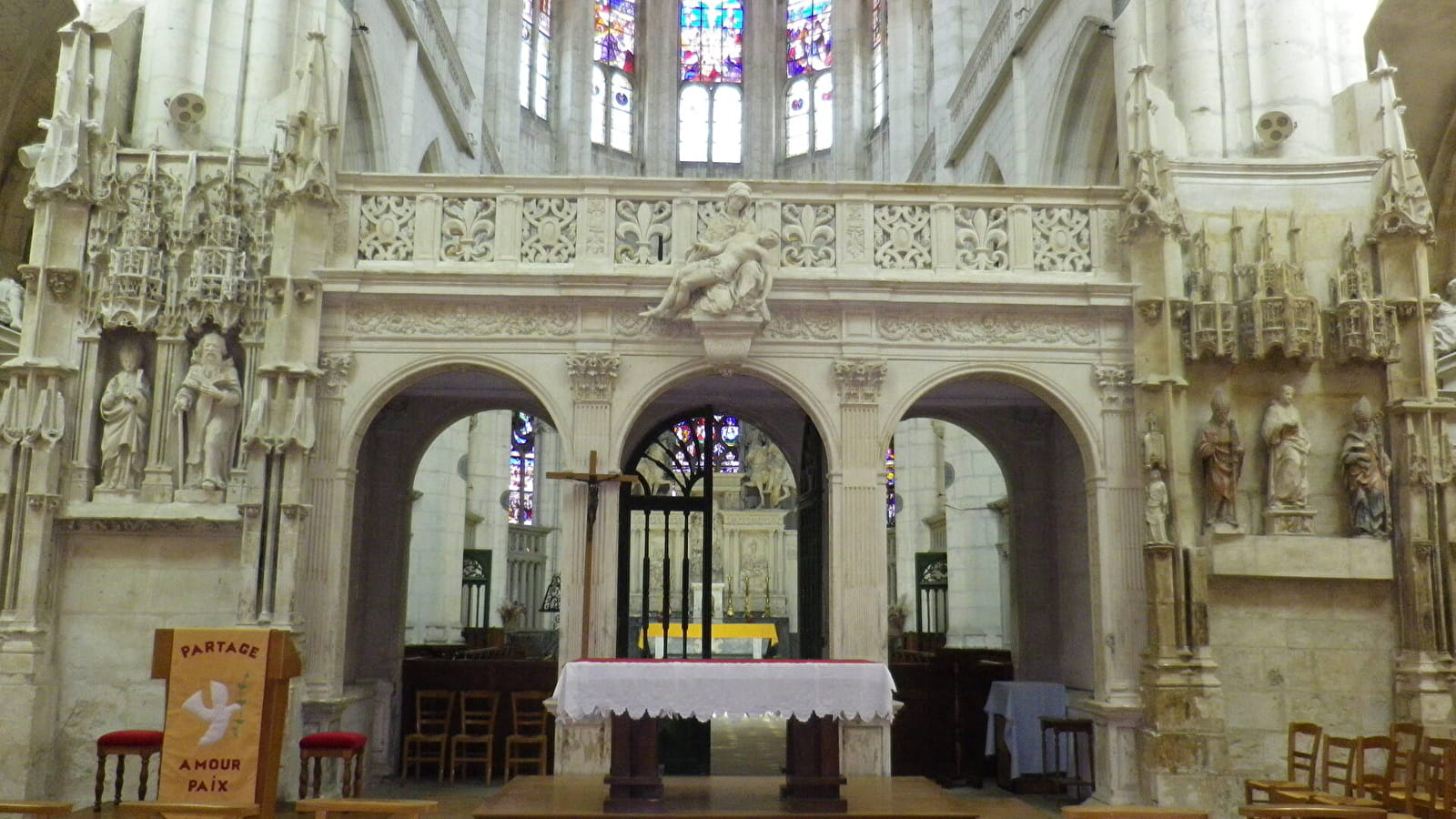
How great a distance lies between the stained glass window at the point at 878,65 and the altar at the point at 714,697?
21.8m

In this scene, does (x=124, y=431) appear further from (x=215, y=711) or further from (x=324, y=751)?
(x=215, y=711)

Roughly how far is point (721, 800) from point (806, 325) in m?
4.66

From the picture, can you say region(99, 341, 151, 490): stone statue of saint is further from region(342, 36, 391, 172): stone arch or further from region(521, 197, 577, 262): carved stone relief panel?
region(342, 36, 391, 172): stone arch

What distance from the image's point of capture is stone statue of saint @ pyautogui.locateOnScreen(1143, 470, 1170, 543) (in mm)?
10953

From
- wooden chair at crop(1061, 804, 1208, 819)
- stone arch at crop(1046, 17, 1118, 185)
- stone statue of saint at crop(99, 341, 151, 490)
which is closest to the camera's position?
wooden chair at crop(1061, 804, 1208, 819)

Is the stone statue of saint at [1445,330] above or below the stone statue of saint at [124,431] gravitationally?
above

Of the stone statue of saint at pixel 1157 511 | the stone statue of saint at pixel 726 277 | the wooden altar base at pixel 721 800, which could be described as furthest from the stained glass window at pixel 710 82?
the wooden altar base at pixel 721 800

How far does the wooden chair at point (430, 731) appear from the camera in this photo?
1306 cm

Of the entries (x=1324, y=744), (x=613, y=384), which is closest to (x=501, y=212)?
(x=613, y=384)

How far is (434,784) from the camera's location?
504 inches

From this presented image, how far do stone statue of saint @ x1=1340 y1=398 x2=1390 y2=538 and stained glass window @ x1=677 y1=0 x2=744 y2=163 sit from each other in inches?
920

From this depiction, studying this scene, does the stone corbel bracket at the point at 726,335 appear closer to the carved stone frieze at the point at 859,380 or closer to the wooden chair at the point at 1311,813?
the carved stone frieze at the point at 859,380

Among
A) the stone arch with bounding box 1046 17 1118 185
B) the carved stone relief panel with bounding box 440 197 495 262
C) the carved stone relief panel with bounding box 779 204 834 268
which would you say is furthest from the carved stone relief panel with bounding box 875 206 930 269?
the stone arch with bounding box 1046 17 1118 185

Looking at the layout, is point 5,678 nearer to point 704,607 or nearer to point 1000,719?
point 704,607
